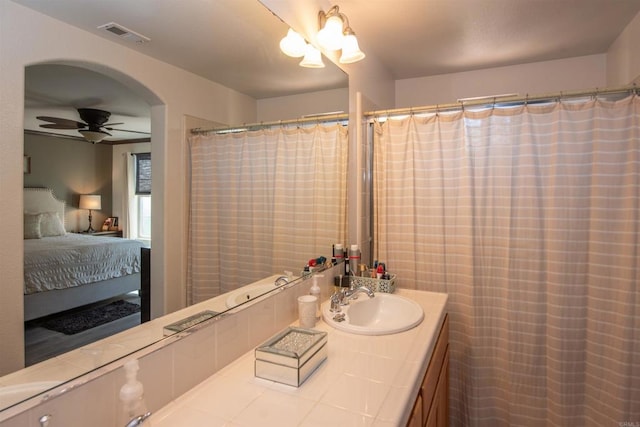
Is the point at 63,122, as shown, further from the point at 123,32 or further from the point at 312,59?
the point at 312,59

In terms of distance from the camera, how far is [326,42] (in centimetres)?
159

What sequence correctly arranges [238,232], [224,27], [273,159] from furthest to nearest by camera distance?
[273,159] < [238,232] < [224,27]

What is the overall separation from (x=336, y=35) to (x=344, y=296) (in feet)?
4.16

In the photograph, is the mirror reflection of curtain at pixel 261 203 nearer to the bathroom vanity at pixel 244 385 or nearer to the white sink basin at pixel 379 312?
the bathroom vanity at pixel 244 385

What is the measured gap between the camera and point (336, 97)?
183 centimetres

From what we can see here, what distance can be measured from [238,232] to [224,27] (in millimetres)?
717

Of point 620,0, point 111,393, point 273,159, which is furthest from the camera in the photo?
point 620,0

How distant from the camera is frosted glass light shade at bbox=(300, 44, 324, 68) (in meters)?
1.57

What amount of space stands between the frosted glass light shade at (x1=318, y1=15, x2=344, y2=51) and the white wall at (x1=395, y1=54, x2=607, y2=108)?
4.67ft

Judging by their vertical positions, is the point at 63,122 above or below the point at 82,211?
above

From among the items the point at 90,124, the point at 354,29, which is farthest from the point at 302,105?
the point at 90,124

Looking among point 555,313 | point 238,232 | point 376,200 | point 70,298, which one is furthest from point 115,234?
point 555,313

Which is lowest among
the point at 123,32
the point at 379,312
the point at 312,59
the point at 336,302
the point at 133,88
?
the point at 379,312

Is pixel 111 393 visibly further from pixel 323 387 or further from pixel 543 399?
pixel 543 399
